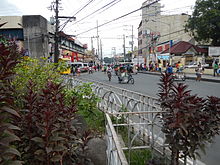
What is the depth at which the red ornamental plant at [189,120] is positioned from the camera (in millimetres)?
2652

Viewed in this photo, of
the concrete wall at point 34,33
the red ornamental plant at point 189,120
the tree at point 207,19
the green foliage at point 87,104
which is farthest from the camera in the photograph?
the tree at point 207,19

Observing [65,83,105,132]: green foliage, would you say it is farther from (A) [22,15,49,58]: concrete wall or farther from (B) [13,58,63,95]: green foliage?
(A) [22,15,49,58]: concrete wall

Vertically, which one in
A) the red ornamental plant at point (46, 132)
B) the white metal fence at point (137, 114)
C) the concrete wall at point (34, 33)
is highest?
the concrete wall at point (34, 33)

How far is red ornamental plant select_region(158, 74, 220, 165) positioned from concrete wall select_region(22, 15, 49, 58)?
95.6 feet

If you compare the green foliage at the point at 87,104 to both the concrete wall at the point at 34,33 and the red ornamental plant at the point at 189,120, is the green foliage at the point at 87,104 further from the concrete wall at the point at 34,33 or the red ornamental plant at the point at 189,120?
the concrete wall at the point at 34,33

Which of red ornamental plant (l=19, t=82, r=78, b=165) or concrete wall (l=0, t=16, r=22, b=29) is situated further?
concrete wall (l=0, t=16, r=22, b=29)

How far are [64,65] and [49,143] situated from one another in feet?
17.5

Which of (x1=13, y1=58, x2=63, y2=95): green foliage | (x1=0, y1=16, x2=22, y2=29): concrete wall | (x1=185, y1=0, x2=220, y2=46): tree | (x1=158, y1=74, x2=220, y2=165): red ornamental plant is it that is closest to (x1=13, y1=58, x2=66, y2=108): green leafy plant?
(x1=13, y1=58, x2=63, y2=95): green foliage

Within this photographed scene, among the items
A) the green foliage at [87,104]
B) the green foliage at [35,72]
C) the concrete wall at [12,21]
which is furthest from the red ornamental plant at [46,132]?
the concrete wall at [12,21]

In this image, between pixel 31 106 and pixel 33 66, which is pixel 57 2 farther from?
pixel 31 106

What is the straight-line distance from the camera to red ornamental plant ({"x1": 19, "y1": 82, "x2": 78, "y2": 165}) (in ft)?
6.96

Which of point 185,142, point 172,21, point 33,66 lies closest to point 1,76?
point 185,142

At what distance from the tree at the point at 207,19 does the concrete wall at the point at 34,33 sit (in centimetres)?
2339

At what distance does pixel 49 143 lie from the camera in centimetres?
214
